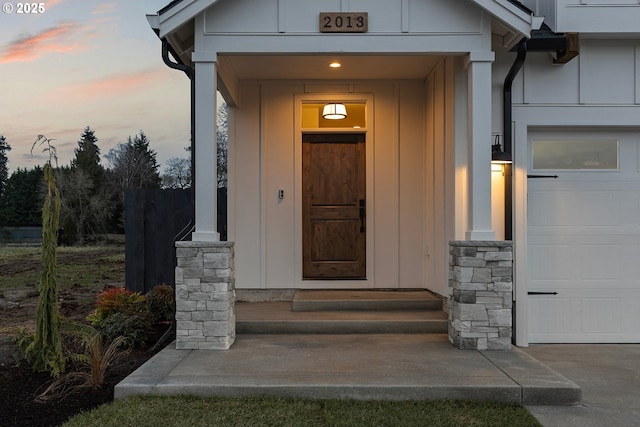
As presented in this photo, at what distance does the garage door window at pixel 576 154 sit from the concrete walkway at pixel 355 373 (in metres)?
2.24

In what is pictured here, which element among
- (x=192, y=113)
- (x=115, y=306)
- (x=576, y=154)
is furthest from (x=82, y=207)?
(x=576, y=154)

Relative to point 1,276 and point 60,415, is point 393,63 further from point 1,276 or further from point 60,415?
point 1,276

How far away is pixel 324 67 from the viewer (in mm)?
6027

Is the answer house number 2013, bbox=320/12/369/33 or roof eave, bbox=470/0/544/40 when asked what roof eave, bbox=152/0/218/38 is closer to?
house number 2013, bbox=320/12/369/33

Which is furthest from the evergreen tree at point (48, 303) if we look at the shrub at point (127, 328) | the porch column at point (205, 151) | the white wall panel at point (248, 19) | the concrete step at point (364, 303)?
the concrete step at point (364, 303)

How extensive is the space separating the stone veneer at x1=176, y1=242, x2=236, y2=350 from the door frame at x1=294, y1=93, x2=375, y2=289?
196 centimetres

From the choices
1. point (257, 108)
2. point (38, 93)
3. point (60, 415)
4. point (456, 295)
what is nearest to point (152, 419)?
point (60, 415)

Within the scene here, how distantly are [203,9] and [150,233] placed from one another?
3.66 m

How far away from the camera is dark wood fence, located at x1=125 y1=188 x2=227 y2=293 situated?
730 centimetres

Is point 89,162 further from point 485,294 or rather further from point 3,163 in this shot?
point 485,294

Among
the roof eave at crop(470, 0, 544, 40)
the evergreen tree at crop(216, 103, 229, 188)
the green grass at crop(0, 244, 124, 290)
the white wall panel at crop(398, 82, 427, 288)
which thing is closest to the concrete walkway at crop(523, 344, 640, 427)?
the white wall panel at crop(398, 82, 427, 288)

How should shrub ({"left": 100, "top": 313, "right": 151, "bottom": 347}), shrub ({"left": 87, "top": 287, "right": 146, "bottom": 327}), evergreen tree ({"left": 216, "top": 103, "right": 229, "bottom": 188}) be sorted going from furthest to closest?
evergreen tree ({"left": 216, "top": 103, "right": 229, "bottom": 188})
shrub ({"left": 87, "top": 287, "right": 146, "bottom": 327})
shrub ({"left": 100, "top": 313, "right": 151, "bottom": 347})
